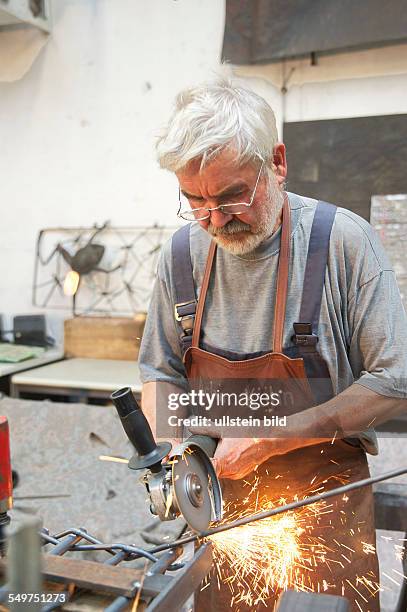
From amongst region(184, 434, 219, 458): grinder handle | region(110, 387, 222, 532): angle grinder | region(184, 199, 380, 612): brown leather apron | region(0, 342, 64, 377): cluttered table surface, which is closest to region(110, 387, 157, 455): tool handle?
region(110, 387, 222, 532): angle grinder

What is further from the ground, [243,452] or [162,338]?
[162,338]

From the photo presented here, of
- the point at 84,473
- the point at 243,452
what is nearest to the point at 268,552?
the point at 243,452

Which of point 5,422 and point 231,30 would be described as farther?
point 231,30

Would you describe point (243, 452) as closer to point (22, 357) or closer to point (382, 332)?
point (382, 332)

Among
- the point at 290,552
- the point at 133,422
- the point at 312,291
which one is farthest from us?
the point at 290,552

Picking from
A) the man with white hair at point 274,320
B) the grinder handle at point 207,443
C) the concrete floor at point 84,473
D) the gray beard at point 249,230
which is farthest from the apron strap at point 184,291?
the concrete floor at point 84,473

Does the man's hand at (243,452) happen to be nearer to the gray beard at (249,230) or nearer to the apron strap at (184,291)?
the apron strap at (184,291)

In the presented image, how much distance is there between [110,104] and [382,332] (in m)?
3.05

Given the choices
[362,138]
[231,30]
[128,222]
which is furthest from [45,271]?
[362,138]

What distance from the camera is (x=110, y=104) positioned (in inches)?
151

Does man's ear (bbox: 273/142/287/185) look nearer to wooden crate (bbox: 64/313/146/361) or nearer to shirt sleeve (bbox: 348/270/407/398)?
shirt sleeve (bbox: 348/270/407/398)

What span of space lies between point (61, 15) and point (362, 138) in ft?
7.11

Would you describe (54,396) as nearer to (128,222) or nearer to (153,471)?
(128,222)

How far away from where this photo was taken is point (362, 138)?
3.20m
